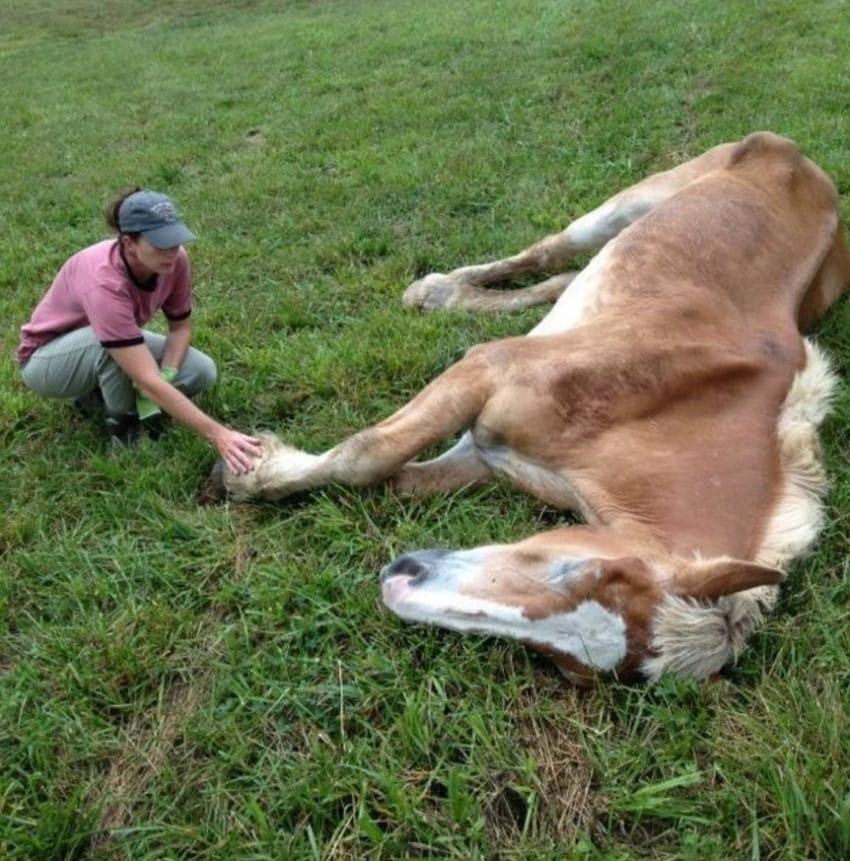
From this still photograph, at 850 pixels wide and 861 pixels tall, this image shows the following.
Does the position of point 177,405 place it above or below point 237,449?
above

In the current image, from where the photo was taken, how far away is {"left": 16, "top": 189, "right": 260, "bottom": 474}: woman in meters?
3.79

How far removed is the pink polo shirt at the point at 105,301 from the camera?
3.84 m

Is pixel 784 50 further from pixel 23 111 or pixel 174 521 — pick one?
pixel 23 111

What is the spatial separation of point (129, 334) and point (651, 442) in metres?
2.20

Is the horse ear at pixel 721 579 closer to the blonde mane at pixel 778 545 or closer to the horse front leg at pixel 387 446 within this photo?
the blonde mane at pixel 778 545

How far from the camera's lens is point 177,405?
3820 mm

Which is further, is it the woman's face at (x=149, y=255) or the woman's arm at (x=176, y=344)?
the woman's arm at (x=176, y=344)

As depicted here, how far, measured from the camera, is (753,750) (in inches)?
97.0

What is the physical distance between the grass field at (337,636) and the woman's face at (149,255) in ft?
2.53

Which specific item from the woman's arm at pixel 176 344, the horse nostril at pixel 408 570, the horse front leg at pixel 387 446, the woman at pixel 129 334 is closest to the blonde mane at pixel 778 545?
the horse nostril at pixel 408 570

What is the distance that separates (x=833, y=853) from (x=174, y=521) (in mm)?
2491

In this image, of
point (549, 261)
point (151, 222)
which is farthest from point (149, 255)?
point (549, 261)

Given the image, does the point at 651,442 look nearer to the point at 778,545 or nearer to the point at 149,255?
the point at 778,545

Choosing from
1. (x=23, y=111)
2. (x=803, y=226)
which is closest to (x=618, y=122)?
(x=803, y=226)
